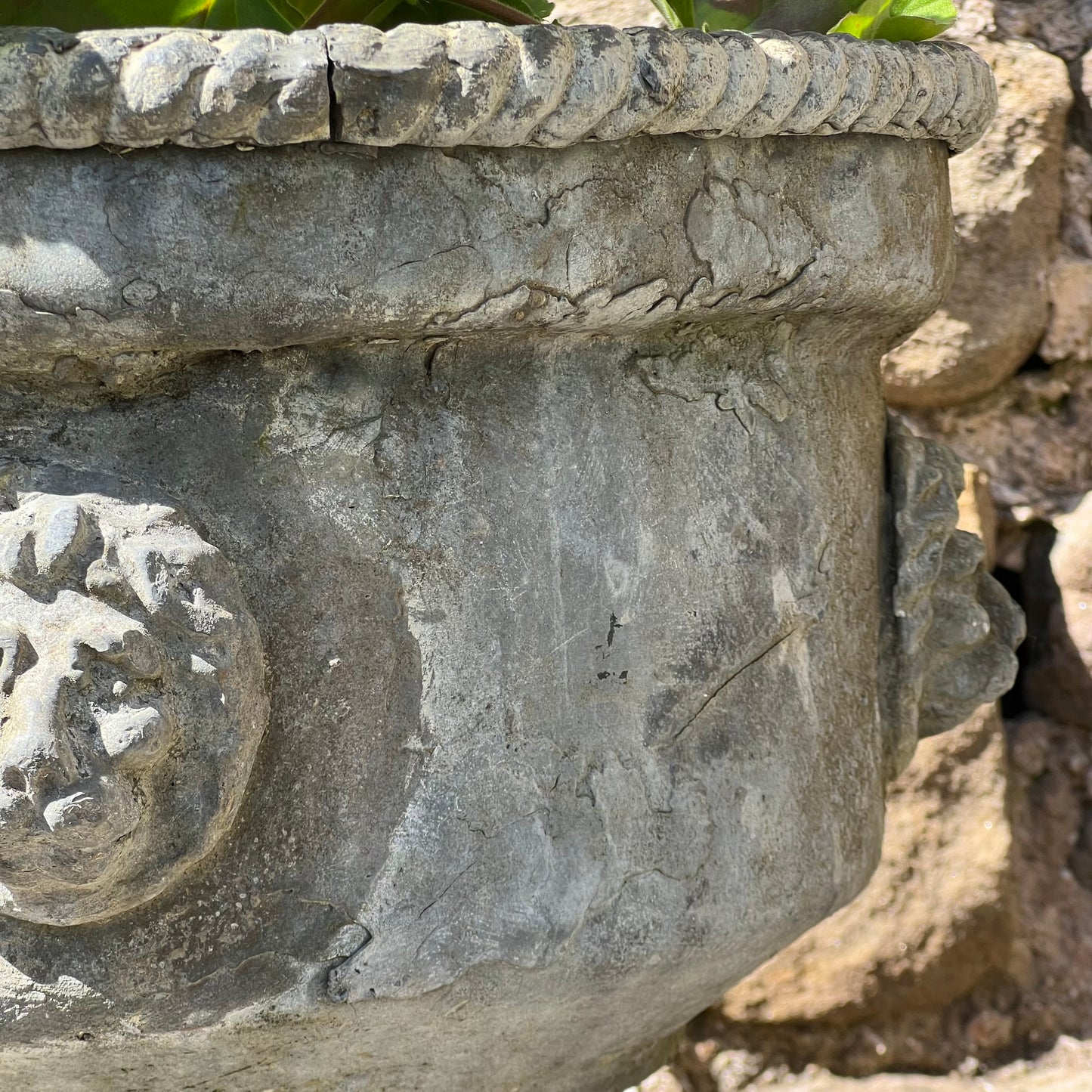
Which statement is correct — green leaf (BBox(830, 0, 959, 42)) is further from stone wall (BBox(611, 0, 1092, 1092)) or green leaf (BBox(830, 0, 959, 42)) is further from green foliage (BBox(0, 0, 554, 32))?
stone wall (BBox(611, 0, 1092, 1092))

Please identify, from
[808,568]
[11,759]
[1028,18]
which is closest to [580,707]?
[808,568]

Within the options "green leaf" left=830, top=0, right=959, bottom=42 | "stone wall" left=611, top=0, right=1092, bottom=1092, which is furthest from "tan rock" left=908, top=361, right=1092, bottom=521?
"green leaf" left=830, top=0, right=959, bottom=42

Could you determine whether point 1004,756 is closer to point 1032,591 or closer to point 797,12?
point 1032,591

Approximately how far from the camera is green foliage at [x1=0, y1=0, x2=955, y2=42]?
2.83ft

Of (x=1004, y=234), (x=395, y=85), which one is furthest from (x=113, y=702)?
(x=1004, y=234)

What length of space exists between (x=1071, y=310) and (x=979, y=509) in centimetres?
23

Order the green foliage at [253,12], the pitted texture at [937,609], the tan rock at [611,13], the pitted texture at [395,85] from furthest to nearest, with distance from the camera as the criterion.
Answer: the tan rock at [611,13]
the pitted texture at [937,609]
the green foliage at [253,12]
the pitted texture at [395,85]

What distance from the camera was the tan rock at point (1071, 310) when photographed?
55.5 inches

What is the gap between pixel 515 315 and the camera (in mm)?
725

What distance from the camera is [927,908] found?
1.40 metres

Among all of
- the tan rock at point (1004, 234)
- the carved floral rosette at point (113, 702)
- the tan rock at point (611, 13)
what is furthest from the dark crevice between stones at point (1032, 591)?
the carved floral rosette at point (113, 702)

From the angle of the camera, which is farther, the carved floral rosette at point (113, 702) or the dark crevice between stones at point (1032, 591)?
the dark crevice between stones at point (1032, 591)

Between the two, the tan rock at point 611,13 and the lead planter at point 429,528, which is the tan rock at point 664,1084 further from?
the tan rock at point 611,13

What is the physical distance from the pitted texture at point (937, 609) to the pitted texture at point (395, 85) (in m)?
0.34
